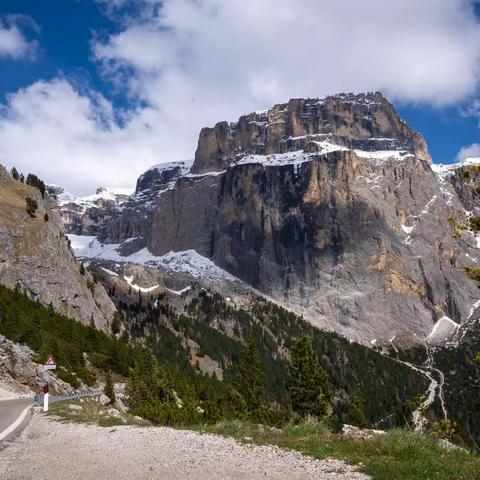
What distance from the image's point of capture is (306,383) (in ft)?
164

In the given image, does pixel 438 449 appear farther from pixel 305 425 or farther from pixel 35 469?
pixel 35 469

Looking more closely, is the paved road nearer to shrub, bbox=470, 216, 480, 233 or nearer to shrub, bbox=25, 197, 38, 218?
shrub, bbox=470, 216, 480, 233

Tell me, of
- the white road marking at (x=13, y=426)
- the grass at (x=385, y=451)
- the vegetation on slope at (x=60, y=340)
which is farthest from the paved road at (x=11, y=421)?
the vegetation on slope at (x=60, y=340)

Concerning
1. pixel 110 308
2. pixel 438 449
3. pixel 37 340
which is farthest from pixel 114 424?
pixel 110 308

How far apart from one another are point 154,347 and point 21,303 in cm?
10636

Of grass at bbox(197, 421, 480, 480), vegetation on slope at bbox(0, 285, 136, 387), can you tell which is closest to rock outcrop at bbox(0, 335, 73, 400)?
vegetation on slope at bbox(0, 285, 136, 387)

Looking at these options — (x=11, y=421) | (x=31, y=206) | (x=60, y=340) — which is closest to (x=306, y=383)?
(x=60, y=340)

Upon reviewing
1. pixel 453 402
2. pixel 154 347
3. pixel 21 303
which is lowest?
pixel 453 402

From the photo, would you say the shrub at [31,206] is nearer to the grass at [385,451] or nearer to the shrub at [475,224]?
the grass at [385,451]

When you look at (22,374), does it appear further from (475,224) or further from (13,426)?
(475,224)

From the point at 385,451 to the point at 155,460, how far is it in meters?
4.92

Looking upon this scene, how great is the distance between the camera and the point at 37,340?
1945 inches

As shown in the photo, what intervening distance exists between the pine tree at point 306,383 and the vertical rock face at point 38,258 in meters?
54.5

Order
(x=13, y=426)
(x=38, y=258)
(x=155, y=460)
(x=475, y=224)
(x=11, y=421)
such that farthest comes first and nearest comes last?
(x=38, y=258) < (x=11, y=421) < (x=13, y=426) < (x=475, y=224) < (x=155, y=460)
